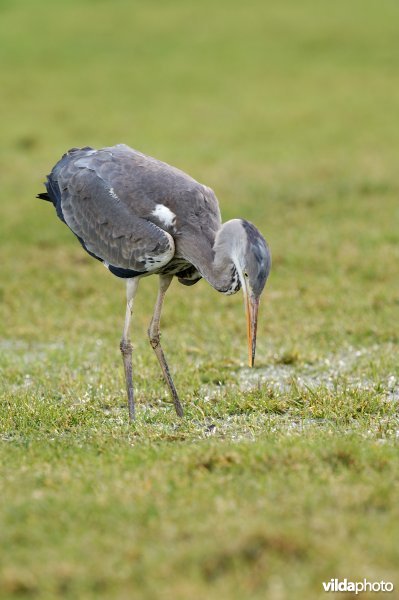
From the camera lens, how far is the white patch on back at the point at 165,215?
305 inches

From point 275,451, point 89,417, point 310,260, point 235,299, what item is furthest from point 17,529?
point 310,260

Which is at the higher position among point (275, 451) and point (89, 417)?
point (275, 451)

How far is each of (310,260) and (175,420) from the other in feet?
21.9

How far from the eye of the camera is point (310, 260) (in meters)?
13.7

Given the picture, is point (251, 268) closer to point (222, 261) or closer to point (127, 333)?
point (222, 261)

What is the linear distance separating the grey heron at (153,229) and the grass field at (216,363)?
0.88 meters

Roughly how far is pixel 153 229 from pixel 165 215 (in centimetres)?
15

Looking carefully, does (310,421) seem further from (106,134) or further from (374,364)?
(106,134)

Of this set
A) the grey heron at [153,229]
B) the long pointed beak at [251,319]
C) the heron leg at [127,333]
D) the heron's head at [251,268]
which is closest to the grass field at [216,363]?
the heron leg at [127,333]

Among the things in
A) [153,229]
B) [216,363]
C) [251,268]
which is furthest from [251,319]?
[216,363]

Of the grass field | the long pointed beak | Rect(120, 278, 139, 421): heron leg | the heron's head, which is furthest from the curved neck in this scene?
the grass field

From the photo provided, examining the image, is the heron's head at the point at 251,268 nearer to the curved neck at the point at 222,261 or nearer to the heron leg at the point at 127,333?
the curved neck at the point at 222,261
